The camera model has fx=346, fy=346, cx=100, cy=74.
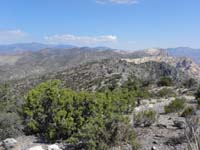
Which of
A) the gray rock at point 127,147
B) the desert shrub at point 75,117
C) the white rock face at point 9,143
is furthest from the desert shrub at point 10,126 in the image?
the gray rock at point 127,147

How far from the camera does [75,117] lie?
551 inches

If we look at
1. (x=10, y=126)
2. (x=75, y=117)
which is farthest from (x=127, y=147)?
(x=10, y=126)

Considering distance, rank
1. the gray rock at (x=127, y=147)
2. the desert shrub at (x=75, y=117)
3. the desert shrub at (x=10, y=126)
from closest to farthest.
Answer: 1. the gray rock at (x=127, y=147)
2. the desert shrub at (x=75, y=117)
3. the desert shrub at (x=10, y=126)

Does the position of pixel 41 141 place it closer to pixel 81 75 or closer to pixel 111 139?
pixel 111 139

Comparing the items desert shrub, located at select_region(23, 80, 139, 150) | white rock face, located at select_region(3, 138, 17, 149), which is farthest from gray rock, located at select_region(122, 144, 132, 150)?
white rock face, located at select_region(3, 138, 17, 149)

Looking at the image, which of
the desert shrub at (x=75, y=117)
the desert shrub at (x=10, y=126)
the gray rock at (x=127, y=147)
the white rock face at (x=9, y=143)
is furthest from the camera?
the desert shrub at (x=10, y=126)

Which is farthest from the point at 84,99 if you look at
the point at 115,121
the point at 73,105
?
the point at 115,121

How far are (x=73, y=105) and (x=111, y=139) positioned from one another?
329cm

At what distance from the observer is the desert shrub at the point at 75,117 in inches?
462

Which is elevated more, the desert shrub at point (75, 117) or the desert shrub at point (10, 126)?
the desert shrub at point (75, 117)

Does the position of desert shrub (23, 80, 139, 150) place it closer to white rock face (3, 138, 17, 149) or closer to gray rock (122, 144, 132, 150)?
gray rock (122, 144, 132, 150)

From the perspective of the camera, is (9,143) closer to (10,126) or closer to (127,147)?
(10,126)

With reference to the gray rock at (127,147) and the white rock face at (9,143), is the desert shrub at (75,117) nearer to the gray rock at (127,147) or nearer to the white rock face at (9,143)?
the gray rock at (127,147)

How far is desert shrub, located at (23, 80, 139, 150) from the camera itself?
11734mm
